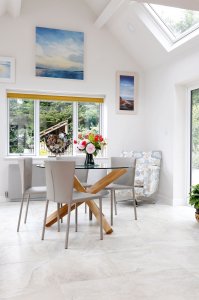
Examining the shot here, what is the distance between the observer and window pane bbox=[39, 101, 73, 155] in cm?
610

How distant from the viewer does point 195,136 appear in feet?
17.6

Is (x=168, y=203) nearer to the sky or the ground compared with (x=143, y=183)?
nearer to the ground

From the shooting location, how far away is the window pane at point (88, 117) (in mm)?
6340

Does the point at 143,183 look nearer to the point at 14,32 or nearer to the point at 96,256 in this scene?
the point at 96,256

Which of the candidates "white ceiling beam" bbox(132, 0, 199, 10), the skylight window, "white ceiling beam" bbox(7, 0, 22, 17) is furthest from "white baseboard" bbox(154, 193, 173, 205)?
"white ceiling beam" bbox(7, 0, 22, 17)

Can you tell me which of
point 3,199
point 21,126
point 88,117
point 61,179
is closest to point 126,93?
point 88,117

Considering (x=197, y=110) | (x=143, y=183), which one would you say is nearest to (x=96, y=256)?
(x=143, y=183)

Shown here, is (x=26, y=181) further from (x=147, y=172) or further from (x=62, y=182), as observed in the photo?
(x=147, y=172)

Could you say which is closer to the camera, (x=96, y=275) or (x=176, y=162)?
(x=96, y=275)

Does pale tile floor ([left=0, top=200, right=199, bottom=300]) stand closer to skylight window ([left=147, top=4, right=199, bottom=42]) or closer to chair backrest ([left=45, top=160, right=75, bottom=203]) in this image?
chair backrest ([left=45, top=160, right=75, bottom=203])

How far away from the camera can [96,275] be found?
2.51 meters

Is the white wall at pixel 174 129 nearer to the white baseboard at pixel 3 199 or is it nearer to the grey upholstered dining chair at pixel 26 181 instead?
the grey upholstered dining chair at pixel 26 181

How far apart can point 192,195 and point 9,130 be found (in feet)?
11.6

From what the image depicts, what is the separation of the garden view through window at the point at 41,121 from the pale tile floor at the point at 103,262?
1.97 m
